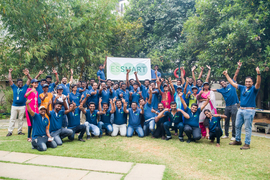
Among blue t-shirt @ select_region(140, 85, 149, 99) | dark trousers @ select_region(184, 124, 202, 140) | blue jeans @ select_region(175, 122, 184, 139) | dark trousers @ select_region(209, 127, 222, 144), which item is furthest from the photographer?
blue t-shirt @ select_region(140, 85, 149, 99)

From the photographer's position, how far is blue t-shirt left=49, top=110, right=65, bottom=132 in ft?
19.7

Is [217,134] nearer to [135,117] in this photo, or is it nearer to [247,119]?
[247,119]

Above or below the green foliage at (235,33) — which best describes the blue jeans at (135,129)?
below

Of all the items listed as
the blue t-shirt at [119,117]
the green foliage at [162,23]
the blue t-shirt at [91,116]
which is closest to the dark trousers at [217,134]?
the blue t-shirt at [119,117]

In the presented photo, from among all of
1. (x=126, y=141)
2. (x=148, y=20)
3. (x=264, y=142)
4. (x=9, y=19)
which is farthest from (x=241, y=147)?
(x=148, y=20)

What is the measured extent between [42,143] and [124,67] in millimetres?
5350

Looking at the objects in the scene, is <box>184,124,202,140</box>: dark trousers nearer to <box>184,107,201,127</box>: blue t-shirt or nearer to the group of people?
the group of people

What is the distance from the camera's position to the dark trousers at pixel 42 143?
530cm

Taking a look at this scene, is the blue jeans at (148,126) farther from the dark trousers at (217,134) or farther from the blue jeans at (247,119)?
the blue jeans at (247,119)

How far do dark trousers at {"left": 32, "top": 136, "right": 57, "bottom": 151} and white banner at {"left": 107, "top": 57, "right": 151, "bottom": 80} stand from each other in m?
4.43

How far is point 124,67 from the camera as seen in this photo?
9.77 m

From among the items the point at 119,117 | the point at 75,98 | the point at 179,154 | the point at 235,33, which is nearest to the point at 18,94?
the point at 75,98

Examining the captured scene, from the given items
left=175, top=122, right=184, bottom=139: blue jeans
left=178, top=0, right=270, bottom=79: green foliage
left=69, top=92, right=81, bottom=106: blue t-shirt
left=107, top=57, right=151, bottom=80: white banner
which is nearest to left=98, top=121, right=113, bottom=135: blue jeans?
left=69, top=92, right=81, bottom=106: blue t-shirt

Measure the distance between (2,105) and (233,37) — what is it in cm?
1389
